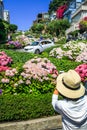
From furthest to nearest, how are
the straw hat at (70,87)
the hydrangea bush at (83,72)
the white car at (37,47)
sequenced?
1. the white car at (37,47)
2. the hydrangea bush at (83,72)
3. the straw hat at (70,87)

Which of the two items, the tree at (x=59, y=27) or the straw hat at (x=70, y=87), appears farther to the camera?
the tree at (x=59, y=27)

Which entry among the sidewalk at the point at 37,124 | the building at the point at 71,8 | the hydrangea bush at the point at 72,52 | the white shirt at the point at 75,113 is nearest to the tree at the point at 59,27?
the building at the point at 71,8

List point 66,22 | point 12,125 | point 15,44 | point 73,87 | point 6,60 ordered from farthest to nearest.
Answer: point 66,22 → point 15,44 → point 6,60 → point 12,125 → point 73,87

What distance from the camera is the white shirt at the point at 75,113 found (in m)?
4.59

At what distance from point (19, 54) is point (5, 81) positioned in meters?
4.68

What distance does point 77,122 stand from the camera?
460 cm

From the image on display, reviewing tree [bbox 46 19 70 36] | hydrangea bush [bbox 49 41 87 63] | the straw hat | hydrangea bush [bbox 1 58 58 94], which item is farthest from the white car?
tree [bbox 46 19 70 36]

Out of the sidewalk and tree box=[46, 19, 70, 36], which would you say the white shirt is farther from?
tree box=[46, 19, 70, 36]

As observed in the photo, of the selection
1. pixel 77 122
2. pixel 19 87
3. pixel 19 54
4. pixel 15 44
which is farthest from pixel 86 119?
pixel 15 44

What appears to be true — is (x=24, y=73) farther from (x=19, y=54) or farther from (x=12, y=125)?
(x=19, y=54)

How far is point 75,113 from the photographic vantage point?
4.62 m

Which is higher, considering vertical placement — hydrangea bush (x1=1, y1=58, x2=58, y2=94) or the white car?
hydrangea bush (x1=1, y1=58, x2=58, y2=94)

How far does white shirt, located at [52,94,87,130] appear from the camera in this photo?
181 inches

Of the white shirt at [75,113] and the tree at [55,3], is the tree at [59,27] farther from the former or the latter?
the white shirt at [75,113]
